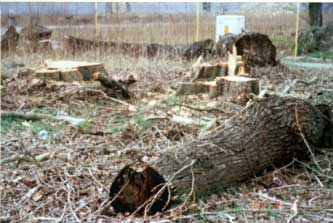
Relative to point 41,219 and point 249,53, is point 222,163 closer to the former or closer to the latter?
point 41,219

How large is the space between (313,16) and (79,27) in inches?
228

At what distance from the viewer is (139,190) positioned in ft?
8.79

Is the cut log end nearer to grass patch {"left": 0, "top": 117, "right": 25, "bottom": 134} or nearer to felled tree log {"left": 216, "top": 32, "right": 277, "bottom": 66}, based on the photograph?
grass patch {"left": 0, "top": 117, "right": 25, "bottom": 134}

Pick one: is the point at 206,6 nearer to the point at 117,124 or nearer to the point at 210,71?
the point at 210,71

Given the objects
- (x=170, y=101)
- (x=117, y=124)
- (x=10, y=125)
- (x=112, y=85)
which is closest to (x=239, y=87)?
(x=170, y=101)

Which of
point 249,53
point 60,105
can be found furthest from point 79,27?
point 60,105

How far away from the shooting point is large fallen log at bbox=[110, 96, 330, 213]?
2693 millimetres

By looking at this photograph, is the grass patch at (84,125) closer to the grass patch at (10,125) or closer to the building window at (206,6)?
the grass patch at (10,125)

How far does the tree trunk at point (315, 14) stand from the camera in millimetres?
12766

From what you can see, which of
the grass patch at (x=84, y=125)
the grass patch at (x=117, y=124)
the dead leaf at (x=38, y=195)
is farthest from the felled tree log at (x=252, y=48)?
the dead leaf at (x=38, y=195)

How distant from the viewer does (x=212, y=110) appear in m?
4.97

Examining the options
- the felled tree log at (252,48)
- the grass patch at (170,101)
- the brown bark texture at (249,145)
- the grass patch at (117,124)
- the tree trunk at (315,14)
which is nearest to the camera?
the brown bark texture at (249,145)

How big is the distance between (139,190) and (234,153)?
28.3 inches

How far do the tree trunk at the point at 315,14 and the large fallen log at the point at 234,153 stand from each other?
31.2ft
